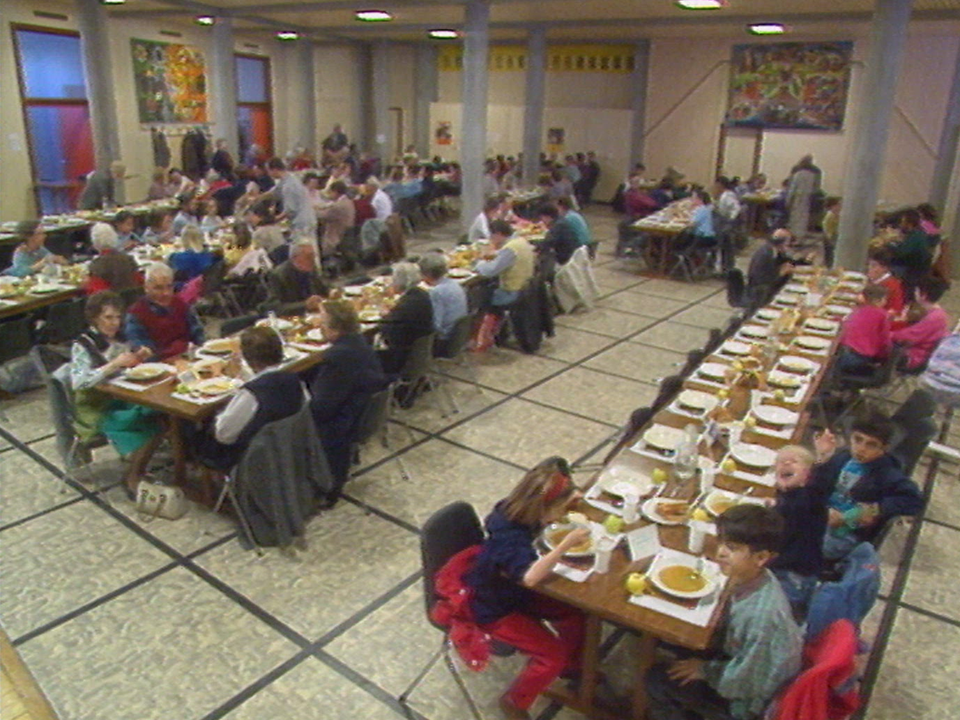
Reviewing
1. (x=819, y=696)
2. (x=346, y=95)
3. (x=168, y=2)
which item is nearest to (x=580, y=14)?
(x=168, y=2)

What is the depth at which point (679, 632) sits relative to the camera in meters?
2.76

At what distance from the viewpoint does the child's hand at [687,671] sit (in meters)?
2.79

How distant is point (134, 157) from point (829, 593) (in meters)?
16.4

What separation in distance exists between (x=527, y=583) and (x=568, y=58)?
57.6 ft

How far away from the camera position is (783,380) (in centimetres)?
510

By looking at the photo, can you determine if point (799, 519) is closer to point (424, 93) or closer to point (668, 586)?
point (668, 586)

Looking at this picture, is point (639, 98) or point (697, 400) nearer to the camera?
point (697, 400)

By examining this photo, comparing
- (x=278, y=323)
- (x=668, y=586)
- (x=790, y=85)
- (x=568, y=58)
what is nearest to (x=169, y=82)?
(x=568, y=58)

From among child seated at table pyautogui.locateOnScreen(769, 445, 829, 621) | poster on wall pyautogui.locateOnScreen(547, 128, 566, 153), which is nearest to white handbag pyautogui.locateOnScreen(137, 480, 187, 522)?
child seated at table pyautogui.locateOnScreen(769, 445, 829, 621)

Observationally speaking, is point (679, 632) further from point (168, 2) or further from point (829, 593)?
point (168, 2)

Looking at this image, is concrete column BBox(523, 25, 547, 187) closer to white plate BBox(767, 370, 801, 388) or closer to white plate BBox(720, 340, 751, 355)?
white plate BBox(720, 340, 751, 355)

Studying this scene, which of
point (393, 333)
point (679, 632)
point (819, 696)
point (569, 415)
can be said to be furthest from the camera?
point (569, 415)

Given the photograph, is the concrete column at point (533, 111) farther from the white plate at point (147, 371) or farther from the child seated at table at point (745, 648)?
the child seated at table at point (745, 648)

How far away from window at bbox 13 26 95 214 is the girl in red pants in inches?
557
